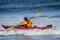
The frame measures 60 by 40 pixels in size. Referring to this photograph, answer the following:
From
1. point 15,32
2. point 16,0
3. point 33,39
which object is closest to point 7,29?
point 15,32

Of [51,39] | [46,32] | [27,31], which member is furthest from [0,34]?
[51,39]

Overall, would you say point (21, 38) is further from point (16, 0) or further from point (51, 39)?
point (16, 0)

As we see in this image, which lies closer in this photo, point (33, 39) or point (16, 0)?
point (33, 39)

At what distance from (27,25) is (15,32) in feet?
4.11

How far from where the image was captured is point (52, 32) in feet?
65.2

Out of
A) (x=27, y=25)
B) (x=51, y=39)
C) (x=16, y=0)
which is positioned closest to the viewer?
(x=51, y=39)

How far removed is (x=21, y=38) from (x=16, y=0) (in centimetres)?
5665

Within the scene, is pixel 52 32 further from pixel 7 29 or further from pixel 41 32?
pixel 7 29

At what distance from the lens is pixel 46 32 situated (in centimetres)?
1956

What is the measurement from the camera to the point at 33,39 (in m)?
17.2

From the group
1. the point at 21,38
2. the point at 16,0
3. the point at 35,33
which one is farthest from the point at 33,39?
the point at 16,0

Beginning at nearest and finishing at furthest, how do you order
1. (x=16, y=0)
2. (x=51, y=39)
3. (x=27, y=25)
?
(x=51, y=39) → (x=27, y=25) → (x=16, y=0)

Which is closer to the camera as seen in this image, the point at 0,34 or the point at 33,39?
the point at 33,39

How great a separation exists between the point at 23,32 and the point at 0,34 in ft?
5.36
